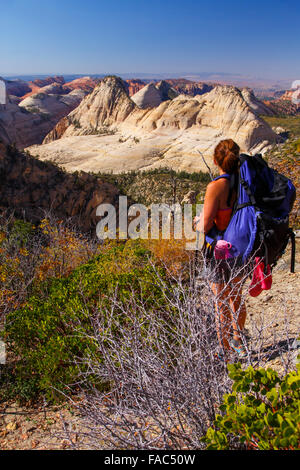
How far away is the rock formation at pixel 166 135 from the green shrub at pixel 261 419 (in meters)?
33.5

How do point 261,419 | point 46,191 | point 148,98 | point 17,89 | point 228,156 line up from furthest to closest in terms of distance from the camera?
point 17,89, point 148,98, point 46,191, point 228,156, point 261,419

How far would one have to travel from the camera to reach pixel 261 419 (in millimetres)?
1325

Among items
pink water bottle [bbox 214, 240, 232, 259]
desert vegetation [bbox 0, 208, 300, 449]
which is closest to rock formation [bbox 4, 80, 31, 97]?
desert vegetation [bbox 0, 208, 300, 449]

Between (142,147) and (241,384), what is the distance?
42.2m

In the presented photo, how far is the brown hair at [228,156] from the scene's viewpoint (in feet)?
7.95

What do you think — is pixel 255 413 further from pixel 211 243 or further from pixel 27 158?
pixel 27 158

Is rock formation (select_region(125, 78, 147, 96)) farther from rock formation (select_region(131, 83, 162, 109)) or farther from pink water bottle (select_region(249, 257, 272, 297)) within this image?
pink water bottle (select_region(249, 257, 272, 297))

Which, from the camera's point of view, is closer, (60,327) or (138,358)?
(138,358)

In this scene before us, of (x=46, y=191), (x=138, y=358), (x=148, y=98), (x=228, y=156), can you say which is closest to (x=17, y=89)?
(x=148, y=98)

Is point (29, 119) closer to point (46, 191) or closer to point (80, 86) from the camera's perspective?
point (46, 191)

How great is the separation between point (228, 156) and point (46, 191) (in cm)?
1421

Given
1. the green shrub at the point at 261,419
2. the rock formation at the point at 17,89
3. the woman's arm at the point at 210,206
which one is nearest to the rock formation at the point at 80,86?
the rock formation at the point at 17,89

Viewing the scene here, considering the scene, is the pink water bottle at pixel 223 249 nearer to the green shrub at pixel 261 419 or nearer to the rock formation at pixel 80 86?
the green shrub at pixel 261 419

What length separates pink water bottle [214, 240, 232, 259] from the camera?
2.47 m
